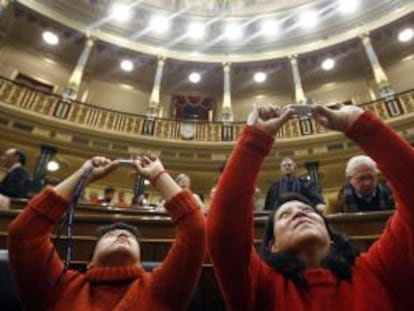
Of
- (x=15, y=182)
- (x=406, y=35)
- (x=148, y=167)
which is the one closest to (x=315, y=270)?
(x=148, y=167)

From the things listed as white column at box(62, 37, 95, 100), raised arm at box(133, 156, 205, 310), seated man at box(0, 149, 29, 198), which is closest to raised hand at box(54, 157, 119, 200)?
raised arm at box(133, 156, 205, 310)

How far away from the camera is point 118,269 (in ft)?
5.44

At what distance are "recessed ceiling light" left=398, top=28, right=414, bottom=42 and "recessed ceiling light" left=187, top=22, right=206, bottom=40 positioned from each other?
6860mm

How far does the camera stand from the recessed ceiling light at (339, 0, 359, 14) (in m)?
12.2

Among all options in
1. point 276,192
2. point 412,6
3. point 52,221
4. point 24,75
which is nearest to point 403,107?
Result: point 412,6

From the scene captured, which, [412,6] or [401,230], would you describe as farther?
[412,6]

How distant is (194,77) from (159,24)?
2.44 metres

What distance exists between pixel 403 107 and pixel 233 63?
5.90 meters

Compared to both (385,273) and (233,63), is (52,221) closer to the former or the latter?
(385,273)

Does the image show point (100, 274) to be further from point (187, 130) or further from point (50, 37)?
point (50, 37)

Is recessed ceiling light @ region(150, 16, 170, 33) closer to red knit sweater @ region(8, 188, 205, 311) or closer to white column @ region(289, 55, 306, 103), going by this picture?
white column @ region(289, 55, 306, 103)

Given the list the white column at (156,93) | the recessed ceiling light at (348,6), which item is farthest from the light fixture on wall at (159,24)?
the recessed ceiling light at (348,6)

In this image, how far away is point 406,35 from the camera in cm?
1143

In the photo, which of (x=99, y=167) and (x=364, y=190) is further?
(x=364, y=190)
